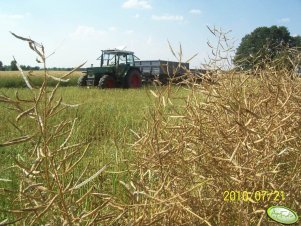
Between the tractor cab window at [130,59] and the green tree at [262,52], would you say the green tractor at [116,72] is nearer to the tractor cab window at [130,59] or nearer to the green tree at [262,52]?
the tractor cab window at [130,59]

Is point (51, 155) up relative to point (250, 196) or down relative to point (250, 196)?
up

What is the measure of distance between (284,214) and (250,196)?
10 centimetres

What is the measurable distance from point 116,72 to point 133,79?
72 centimetres

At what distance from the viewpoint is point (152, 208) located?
100cm

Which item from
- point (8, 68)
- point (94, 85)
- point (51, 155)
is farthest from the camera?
point (8, 68)

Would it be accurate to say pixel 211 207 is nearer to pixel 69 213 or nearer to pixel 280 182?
pixel 280 182

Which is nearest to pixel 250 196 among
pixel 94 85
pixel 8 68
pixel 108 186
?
pixel 108 186

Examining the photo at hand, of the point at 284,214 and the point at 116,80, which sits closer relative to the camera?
the point at 284,214

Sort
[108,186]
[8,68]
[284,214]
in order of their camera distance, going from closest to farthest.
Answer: [284,214]
[108,186]
[8,68]
